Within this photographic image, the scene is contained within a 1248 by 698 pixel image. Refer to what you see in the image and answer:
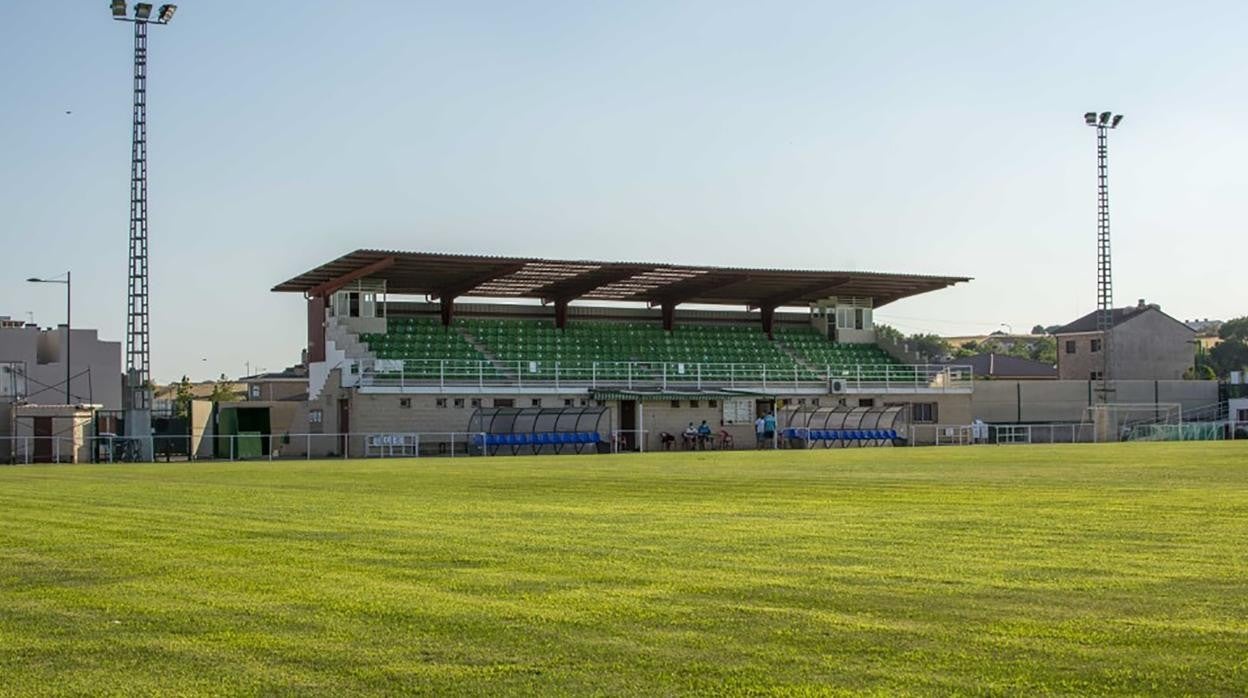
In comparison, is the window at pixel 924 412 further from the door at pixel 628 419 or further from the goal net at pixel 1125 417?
the door at pixel 628 419

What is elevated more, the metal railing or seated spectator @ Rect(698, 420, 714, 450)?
the metal railing

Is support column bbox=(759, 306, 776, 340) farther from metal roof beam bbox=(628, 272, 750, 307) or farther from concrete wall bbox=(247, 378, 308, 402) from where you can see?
concrete wall bbox=(247, 378, 308, 402)

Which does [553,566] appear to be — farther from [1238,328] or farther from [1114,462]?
[1238,328]

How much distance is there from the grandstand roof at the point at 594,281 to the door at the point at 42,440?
12.7 meters

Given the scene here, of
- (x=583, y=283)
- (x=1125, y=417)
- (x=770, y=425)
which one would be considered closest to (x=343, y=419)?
(x=583, y=283)

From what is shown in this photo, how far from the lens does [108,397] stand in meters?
79.0

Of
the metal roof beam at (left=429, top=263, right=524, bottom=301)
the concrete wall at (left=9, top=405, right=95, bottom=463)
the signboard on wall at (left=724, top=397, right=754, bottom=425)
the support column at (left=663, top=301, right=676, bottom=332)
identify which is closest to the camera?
the concrete wall at (left=9, top=405, right=95, bottom=463)

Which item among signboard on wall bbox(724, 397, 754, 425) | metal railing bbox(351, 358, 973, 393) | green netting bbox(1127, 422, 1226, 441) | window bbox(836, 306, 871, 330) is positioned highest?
window bbox(836, 306, 871, 330)

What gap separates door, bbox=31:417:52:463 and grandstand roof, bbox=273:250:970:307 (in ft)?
41.6

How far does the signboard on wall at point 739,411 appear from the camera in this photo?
60.5 meters

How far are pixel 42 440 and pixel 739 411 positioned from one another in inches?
1044

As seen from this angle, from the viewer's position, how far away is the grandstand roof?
57.2 m

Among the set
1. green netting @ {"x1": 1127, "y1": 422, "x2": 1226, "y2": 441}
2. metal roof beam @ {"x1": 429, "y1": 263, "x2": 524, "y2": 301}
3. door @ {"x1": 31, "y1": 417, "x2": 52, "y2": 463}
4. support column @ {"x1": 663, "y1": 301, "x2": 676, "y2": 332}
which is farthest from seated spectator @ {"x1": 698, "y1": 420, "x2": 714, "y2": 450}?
door @ {"x1": 31, "y1": 417, "x2": 52, "y2": 463}

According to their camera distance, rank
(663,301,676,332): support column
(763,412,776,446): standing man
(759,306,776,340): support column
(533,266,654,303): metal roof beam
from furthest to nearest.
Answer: (759,306,776,340): support column, (663,301,676,332): support column, (533,266,654,303): metal roof beam, (763,412,776,446): standing man
